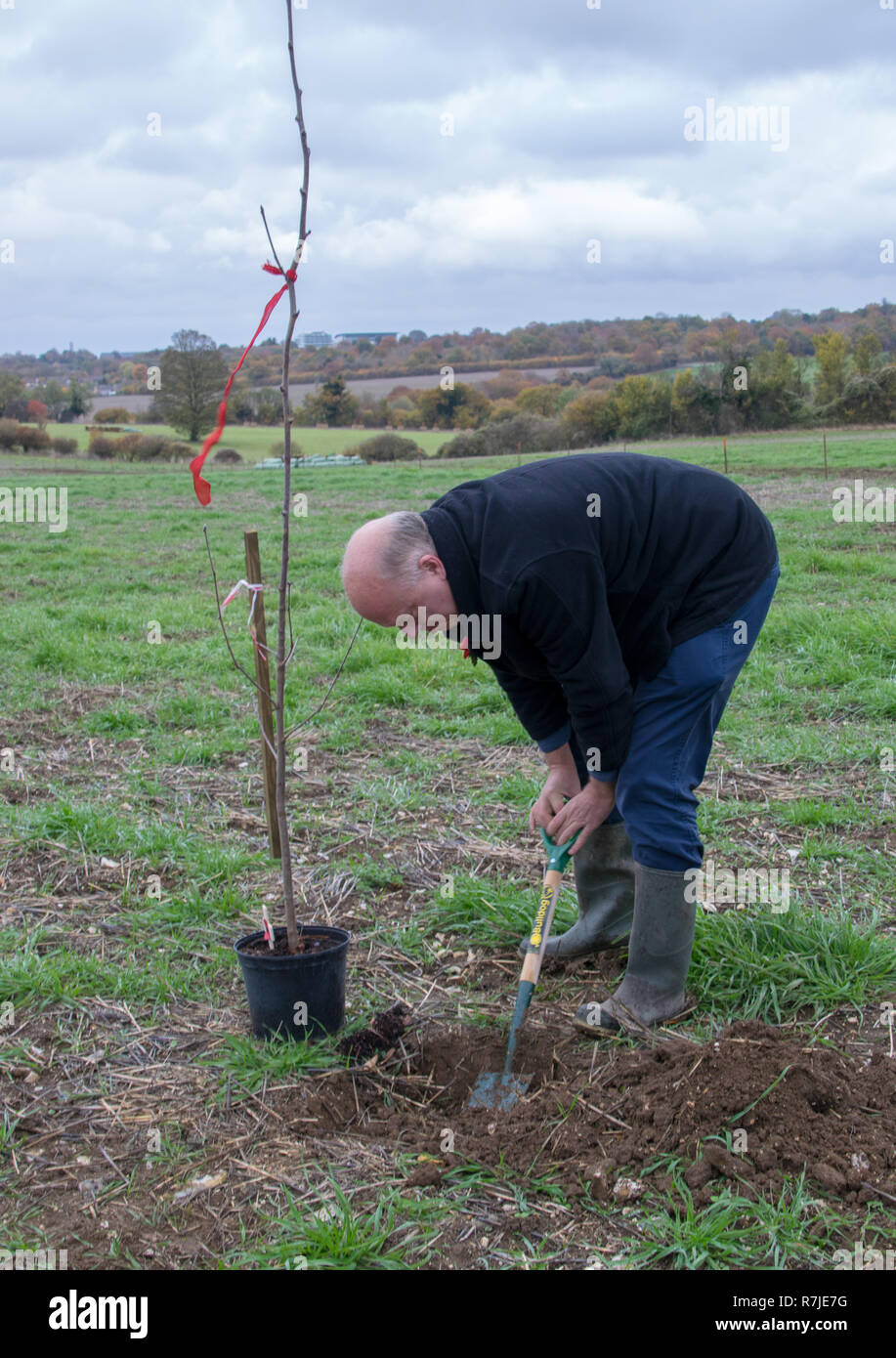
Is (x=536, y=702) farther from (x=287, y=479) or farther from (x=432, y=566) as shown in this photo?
(x=287, y=479)

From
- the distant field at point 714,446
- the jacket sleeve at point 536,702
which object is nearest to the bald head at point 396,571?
the jacket sleeve at point 536,702

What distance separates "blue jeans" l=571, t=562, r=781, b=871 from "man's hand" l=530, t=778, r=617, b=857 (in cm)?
4

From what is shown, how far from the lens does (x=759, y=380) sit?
3375 centimetres

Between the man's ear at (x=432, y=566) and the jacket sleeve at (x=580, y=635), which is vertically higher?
the man's ear at (x=432, y=566)

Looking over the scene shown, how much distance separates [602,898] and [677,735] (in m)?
0.89

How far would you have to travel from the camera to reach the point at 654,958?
9.99 ft

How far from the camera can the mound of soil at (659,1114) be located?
2.40 m

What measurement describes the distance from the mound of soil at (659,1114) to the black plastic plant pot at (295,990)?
22 cm

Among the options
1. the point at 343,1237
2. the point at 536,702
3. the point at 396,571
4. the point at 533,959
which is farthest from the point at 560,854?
the point at 343,1237

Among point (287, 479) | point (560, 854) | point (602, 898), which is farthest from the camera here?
point (602, 898)

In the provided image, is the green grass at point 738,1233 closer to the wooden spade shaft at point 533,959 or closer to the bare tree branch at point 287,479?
the wooden spade shaft at point 533,959

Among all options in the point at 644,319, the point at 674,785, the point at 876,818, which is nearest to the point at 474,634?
the point at 674,785

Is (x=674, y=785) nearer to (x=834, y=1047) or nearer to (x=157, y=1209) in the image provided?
(x=834, y=1047)

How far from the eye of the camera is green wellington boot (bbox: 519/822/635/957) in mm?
3473
